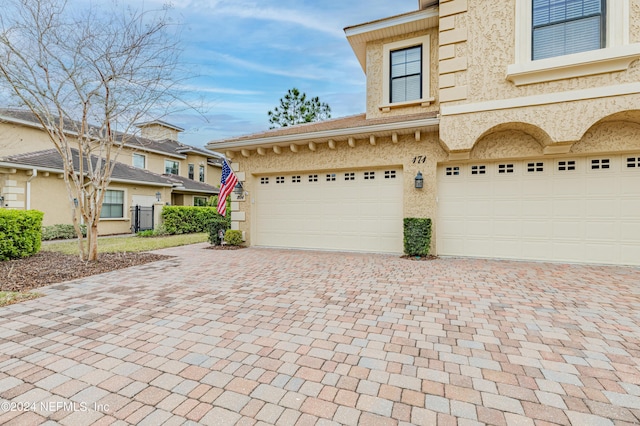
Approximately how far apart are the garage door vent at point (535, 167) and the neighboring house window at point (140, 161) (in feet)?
68.1

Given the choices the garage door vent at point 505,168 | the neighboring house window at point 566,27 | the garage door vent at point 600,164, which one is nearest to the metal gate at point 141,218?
the garage door vent at point 505,168

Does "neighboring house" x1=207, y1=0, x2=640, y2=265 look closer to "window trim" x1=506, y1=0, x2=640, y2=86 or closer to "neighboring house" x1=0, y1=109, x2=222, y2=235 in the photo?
"window trim" x1=506, y1=0, x2=640, y2=86

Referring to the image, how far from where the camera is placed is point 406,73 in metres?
8.96

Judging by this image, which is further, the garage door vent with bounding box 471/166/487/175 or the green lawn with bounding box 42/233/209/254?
the green lawn with bounding box 42/233/209/254

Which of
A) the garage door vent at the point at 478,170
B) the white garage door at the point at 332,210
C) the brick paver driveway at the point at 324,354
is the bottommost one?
the brick paver driveway at the point at 324,354

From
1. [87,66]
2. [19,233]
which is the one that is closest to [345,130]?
[87,66]

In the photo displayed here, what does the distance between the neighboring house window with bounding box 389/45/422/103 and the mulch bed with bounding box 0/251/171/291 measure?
8.02 metres

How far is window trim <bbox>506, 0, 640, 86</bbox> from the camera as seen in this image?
18.5ft

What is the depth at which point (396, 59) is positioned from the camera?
911cm

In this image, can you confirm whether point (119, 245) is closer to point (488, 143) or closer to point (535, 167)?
point (488, 143)

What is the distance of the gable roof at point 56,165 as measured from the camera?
467 inches

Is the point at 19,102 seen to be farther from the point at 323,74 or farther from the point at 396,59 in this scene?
the point at 323,74

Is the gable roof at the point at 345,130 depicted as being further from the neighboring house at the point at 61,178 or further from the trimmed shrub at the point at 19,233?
the trimmed shrub at the point at 19,233

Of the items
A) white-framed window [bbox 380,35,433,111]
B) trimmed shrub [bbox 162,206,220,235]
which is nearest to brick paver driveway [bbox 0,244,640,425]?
white-framed window [bbox 380,35,433,111]
